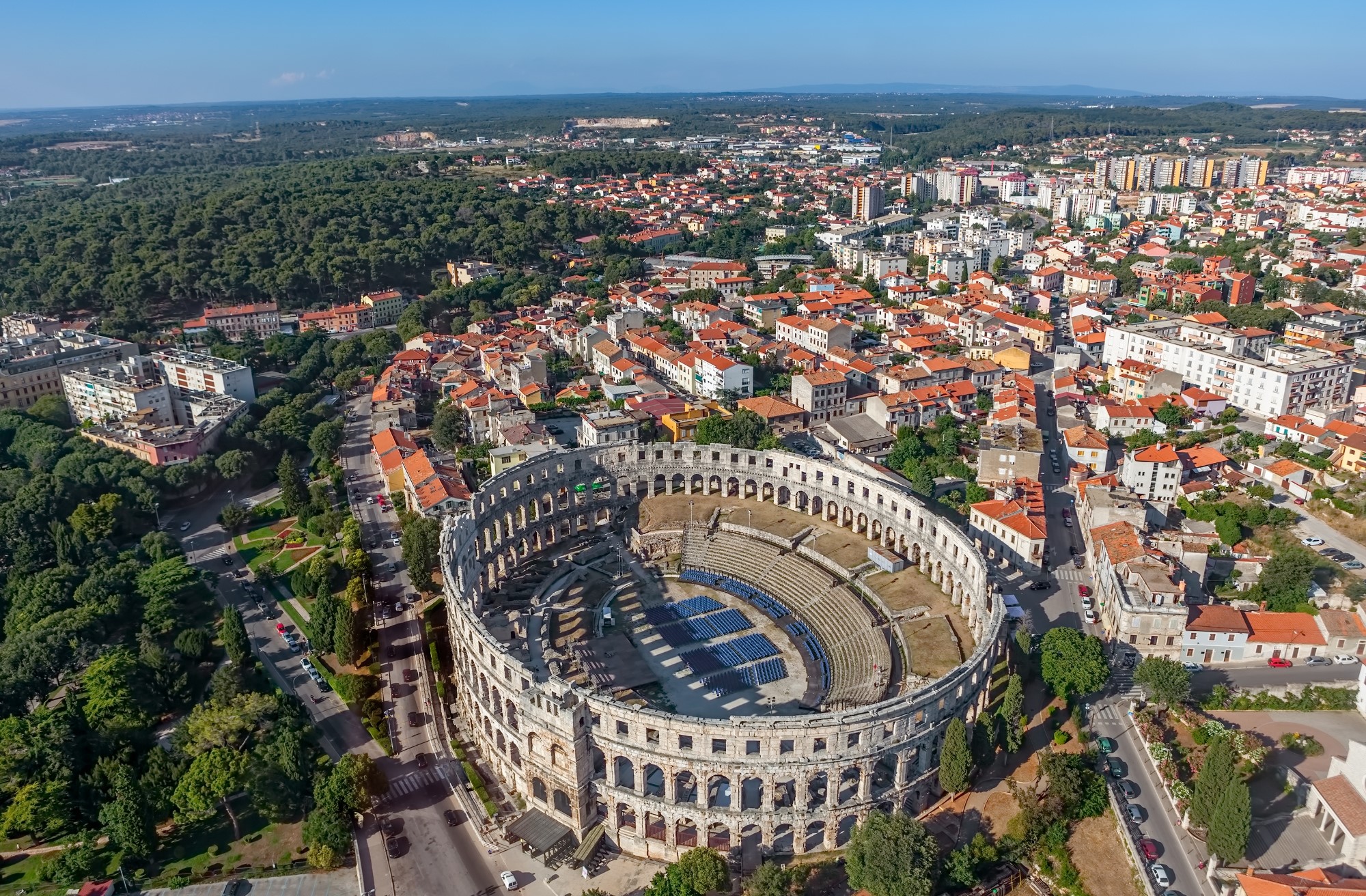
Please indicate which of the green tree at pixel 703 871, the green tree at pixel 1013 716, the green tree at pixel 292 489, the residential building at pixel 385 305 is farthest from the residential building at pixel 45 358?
the green tree at pixel 1013 716

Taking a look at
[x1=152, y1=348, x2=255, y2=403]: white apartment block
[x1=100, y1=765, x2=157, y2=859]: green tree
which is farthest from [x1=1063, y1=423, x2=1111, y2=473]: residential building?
[x1=152, y1=348, x2=255, y2=403]: white apartment block

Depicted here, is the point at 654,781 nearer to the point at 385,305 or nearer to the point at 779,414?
the point at 779,414

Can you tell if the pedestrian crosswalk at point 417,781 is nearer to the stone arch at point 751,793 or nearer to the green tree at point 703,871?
the green tree at point 703,871

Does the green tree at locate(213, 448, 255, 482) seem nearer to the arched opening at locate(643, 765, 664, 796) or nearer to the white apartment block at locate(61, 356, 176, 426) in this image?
the white apartment block at locate(61, 356, 176, 426)

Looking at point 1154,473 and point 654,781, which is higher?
point 1154,473

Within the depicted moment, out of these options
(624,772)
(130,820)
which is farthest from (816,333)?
(130,820)

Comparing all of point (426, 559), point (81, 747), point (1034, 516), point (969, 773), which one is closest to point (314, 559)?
point (426, 559)

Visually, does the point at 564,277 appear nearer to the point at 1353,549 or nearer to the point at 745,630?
the point at 745,630
